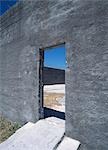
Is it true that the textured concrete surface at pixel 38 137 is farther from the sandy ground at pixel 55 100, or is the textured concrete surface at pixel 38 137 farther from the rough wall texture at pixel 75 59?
the sandy ground at pixel 55 100

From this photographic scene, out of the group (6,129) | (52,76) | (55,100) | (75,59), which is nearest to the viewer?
(75,59)

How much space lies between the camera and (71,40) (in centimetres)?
445

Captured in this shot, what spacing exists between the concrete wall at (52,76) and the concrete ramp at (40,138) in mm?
11157

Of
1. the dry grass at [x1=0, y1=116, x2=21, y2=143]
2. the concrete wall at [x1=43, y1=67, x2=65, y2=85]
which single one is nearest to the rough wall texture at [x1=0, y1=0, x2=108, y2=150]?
the dry grass at [x1=0, y1=116, x2=21, y2=143]

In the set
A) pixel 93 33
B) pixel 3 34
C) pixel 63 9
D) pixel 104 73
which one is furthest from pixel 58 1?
pixel 3 34

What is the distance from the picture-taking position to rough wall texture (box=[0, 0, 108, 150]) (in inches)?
150

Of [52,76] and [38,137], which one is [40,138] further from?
[52,76]

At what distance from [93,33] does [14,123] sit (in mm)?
4444

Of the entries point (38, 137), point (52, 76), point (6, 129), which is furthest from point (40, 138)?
point (52, 76)

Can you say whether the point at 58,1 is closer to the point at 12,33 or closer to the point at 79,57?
the point at 79,57

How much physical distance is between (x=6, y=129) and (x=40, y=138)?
6.92 ft

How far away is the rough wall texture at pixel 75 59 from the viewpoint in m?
3.81

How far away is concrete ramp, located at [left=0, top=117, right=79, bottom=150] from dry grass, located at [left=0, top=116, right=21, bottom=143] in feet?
2.59

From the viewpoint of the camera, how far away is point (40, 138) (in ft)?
15.1
